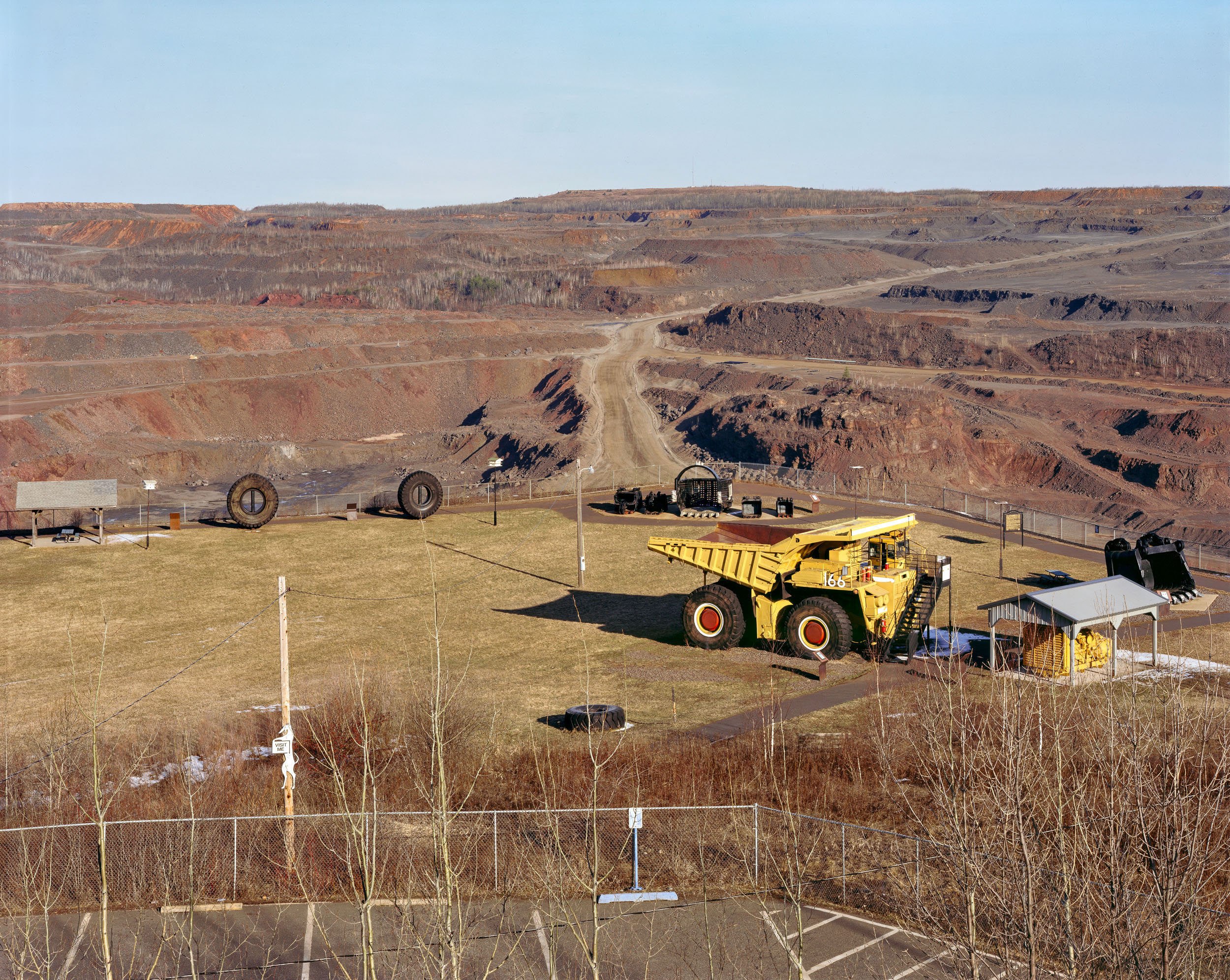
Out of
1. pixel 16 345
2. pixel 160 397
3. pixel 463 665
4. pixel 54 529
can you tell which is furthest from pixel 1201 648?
pixel 16 345

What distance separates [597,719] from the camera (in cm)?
2944

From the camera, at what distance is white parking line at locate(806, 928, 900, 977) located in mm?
18688

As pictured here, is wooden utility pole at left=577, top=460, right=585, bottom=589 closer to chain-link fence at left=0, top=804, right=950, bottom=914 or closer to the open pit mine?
the open pit mine

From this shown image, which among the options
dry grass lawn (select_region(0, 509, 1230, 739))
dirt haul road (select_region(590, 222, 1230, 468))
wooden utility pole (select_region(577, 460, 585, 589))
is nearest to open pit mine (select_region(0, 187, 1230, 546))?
dirt haul road (select_region(590, 222, 1230, 468))

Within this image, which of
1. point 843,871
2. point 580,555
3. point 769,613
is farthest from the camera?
point 580,555

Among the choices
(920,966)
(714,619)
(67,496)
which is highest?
(67,496)

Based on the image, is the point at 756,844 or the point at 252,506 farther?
the point at 252,506

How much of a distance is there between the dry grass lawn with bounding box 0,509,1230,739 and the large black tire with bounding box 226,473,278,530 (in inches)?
24.2

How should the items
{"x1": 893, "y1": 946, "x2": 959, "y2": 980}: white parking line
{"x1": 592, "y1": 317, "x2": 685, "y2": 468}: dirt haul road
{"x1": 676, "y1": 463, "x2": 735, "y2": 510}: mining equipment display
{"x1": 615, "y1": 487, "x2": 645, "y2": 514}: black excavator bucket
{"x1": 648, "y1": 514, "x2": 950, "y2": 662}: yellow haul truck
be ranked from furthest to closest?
{"x1": 592, "y1": 317, "x2": 685, "y2": 468}: dirt haul road, {"x1": 615, "y1": 487, "x2": 645, "y2": 514}: black excavator bucket, {"x1": 676, "y1": 463, "x2": 735, "y2": 510}: mining equipment display, {"x1": 648, "y1": 514, "x2": 950, "y2": 662}: yellow haul truck, {"x1": 893, "y1": 946, "x2": 959, "y2": 980}: white parking line

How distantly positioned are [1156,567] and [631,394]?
2727 inches

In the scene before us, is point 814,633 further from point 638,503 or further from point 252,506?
point 252,506

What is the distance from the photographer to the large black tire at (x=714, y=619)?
37.1 meters

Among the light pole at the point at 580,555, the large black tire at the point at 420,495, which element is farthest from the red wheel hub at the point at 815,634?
the large black tire at the point at 420,495

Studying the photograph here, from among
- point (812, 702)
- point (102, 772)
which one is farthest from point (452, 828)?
point (812, 702)
